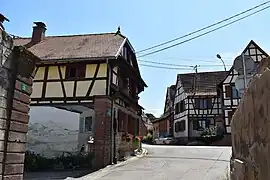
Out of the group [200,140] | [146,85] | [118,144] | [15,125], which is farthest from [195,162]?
[200,140]

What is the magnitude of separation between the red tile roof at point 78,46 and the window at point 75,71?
20.5 inches

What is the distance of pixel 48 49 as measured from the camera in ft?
61.7

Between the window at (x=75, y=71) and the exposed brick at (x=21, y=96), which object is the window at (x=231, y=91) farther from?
the exposed brick at (x=21, y=96)

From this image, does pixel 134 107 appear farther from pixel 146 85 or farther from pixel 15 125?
pixel 15 125

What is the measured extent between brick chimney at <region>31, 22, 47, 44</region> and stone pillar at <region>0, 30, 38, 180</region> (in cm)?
1708

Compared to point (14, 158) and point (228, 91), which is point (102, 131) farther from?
point (228, 91)

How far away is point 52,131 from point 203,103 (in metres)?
22.0

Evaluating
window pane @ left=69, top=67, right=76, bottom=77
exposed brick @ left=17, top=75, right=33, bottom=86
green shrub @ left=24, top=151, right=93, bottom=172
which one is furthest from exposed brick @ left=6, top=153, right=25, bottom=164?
window pane @ left=69, top=67, right=76, bottom=77

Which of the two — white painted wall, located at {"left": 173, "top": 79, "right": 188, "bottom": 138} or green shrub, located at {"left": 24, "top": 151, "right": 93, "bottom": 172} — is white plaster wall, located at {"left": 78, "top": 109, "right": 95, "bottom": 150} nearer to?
green shrub, located at {"left": 24, "top": 151, "right": 93, "bottom": 172}

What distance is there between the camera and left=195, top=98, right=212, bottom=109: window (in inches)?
1368

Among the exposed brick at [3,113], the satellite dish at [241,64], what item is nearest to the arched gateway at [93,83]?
the satellite dish at [241,64]

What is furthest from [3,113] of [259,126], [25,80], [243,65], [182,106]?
[182,106]

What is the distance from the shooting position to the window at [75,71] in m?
16.5

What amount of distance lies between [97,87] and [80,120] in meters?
2.14
